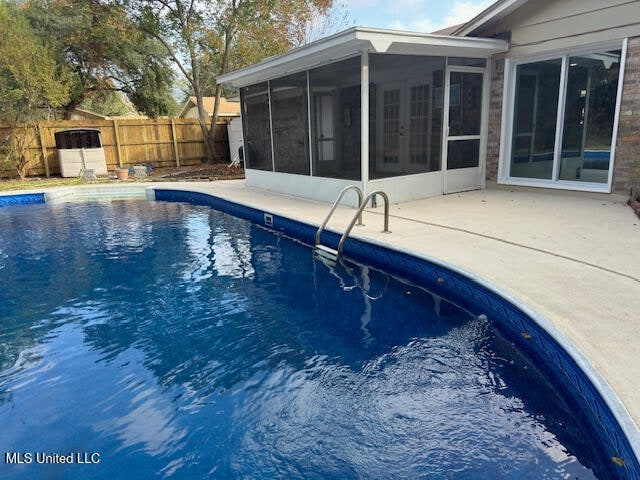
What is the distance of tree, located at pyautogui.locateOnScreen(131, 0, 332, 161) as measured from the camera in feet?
47.2

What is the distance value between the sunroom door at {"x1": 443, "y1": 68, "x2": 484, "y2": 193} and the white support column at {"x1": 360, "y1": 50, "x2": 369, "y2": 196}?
5.53 ft

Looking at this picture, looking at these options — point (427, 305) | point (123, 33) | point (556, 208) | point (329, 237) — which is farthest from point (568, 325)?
point (123, 33)

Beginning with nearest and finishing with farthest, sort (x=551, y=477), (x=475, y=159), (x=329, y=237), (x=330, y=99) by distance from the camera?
(x=551, y=477), (x=329, y=237), (x=330, y=99), (x=475, y=159)

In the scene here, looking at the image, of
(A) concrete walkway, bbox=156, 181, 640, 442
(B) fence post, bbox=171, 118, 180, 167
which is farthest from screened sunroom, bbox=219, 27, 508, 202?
(B) fence post, bbox=171, 118, 180, 167

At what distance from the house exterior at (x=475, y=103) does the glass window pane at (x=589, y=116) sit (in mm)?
17

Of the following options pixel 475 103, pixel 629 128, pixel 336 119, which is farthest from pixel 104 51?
pixel 629 128

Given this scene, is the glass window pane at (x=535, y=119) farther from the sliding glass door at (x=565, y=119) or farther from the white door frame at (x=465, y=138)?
the white door frame at (x=465, y=138)

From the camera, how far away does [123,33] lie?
14297mm

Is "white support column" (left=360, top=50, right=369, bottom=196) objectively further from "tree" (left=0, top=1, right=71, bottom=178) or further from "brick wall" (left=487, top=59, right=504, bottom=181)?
"tree" (left=0, top=1, right=71, bottom=178)

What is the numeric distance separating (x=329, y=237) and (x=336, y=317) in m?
2.05

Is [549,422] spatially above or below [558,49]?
below

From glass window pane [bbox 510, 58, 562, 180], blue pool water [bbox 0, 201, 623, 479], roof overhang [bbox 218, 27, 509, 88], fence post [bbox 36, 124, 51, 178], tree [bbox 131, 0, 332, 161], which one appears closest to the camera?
blue pool water [bbox 0, 201, 623, 479]

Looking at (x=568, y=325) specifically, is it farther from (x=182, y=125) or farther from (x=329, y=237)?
(x=182, y=125)

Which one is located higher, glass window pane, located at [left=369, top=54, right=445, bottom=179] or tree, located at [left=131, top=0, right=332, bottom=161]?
tree, located at [left=131, top=0, right=332, bottom=161]
